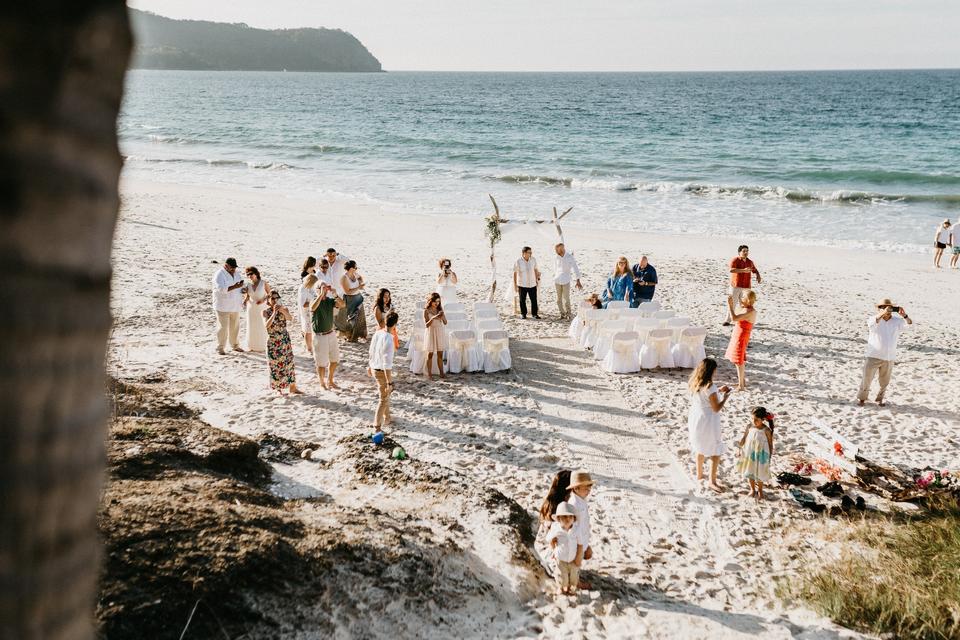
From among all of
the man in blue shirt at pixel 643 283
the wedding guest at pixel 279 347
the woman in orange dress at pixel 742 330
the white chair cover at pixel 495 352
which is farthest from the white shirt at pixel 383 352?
the man in blue shirt at pixel 643 283

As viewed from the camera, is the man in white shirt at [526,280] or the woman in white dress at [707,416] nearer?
the woman in white dress at [707,416]

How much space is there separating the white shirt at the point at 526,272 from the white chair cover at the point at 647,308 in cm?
224

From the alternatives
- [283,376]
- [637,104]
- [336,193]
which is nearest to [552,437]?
[283,376]

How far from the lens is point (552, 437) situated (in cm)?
923

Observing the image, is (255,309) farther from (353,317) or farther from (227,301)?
(353,317)

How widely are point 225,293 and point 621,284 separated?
284 inches

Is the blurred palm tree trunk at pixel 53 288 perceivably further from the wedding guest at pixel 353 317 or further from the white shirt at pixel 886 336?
the wedding guest at pixel 353 317

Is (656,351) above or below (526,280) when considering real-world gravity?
below

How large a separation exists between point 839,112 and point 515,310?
73.7 meters

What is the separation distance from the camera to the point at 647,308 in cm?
1288

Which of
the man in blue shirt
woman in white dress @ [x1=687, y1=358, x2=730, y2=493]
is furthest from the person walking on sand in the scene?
woman in white dress @ [x1=687, y1=358, x2=730, y2=493]

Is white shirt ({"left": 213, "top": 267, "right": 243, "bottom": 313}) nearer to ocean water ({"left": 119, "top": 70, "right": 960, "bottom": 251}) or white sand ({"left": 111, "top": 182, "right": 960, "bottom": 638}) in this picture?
white sand ({"left": 111, "top": 182, "right": 960, "bottom": 638})

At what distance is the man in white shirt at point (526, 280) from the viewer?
45.7ft

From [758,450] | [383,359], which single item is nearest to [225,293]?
[383,359]
